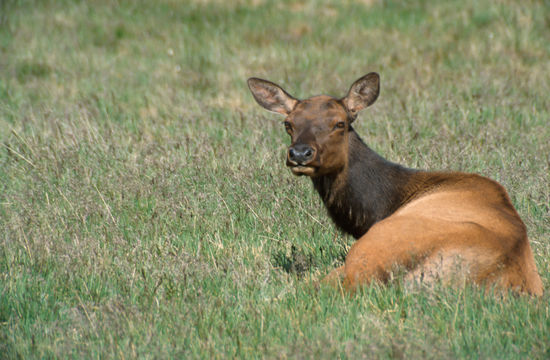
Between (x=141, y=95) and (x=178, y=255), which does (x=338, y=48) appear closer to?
(x=141, y=95)

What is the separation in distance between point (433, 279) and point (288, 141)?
4245 millimetres

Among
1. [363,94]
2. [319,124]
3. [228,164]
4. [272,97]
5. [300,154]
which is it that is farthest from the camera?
[228,164]

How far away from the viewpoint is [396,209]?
5.93 metres

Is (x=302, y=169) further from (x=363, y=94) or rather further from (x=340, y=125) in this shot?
(x=363, y=94)

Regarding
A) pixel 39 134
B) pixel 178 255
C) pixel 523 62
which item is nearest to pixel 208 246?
pixel 178 255

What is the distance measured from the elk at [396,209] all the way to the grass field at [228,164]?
0.18 m

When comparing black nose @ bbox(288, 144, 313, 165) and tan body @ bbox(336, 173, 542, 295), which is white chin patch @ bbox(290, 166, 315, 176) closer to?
black nose @ bbox(288, 144, 313, 165)

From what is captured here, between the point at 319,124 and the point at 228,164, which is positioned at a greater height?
the point at 319,124

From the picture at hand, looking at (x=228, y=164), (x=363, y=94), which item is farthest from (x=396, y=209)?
(x=228, y=164)

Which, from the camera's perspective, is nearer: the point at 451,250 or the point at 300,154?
the point at 451,250

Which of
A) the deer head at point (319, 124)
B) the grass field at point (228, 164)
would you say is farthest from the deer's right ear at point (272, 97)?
the grass field at point (228, 164)

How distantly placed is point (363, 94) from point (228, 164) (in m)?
1.70

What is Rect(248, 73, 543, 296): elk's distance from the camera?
4355mm

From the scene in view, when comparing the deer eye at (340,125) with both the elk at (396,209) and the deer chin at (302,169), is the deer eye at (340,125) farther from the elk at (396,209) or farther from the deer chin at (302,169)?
the deer chin at (302,169)
